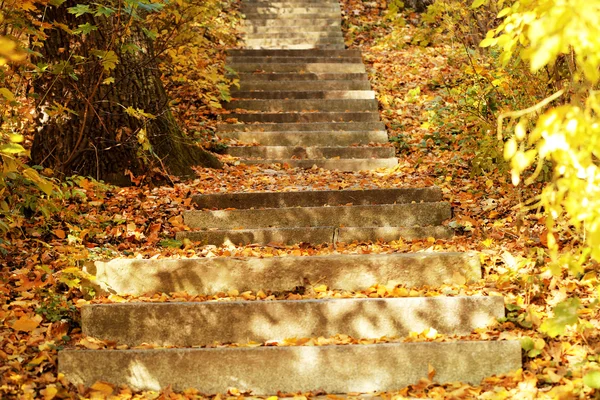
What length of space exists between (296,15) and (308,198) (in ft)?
21.2

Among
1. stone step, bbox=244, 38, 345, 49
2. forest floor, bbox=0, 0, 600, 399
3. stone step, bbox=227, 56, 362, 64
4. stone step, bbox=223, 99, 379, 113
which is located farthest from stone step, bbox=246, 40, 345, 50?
forest floor, bbox=0, 0, 600, 399

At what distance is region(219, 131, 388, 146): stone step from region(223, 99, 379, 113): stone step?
80cm

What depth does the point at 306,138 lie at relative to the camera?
21.9 feet

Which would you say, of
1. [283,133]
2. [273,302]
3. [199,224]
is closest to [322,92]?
[283,133]

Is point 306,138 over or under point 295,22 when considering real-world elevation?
under

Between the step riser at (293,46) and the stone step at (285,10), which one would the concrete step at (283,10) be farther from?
the step riser at (293,46)

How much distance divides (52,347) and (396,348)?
1.69 meters

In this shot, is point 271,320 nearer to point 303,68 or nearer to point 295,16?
point 303,68

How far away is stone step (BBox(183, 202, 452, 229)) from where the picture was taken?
4.52 metres

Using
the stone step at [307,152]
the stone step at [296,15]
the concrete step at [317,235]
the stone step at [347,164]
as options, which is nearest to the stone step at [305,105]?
the stone step at [307,152]

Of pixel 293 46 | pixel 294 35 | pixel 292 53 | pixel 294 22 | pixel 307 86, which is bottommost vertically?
pixel 307 86

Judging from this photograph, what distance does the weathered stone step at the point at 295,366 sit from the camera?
108 inches

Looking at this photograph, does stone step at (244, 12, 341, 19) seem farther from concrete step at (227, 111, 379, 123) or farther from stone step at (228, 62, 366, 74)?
concrete step at (227, 111, 379, 123)

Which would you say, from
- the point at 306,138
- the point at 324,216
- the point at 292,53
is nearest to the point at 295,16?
the point at 292,53
